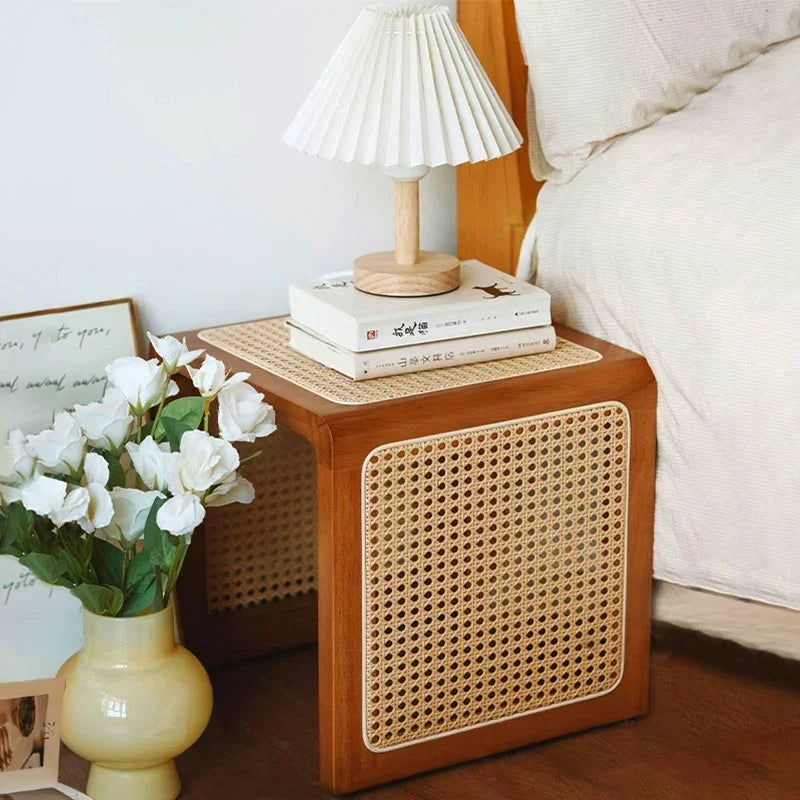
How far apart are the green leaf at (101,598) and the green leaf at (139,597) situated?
11mm

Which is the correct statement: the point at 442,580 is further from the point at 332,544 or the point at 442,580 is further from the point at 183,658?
the point at 183,658

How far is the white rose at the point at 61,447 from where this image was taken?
1.31m

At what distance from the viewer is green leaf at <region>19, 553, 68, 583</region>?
1.30 meters

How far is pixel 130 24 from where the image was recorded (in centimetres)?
154

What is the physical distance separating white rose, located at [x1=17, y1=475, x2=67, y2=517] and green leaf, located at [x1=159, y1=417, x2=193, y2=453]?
126 millimetres

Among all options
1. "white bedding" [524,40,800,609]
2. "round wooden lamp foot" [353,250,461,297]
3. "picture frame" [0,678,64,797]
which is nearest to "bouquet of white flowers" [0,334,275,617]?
"picture frame" [0,678,64,797]

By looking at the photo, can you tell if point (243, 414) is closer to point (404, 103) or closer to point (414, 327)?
point (414, 327)

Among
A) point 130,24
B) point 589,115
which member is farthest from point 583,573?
point 130,24

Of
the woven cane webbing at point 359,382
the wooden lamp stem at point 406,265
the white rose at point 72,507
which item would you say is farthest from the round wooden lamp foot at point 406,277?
the white rose at point 72,507

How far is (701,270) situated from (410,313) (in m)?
0.33

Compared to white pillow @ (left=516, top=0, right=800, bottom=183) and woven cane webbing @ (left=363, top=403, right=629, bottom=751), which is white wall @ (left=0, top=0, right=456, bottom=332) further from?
woven cane webbing @ (left=363, top=403, right=629, bottom=751)

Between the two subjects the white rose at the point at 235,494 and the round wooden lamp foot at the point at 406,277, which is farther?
the round wooden lamp foot at the point at 406,277

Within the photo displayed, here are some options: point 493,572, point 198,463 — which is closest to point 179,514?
point 198,463

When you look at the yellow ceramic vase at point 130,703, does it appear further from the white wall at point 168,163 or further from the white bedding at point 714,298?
the white bedding at point 714,298
